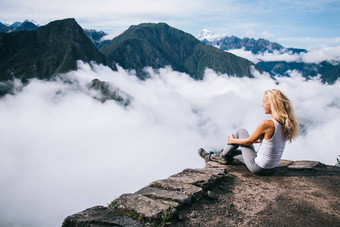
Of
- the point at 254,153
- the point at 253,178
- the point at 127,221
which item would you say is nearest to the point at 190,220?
the point at 127,221

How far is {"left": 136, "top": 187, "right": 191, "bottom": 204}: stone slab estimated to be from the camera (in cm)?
475

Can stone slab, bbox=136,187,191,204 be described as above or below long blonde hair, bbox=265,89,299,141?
below

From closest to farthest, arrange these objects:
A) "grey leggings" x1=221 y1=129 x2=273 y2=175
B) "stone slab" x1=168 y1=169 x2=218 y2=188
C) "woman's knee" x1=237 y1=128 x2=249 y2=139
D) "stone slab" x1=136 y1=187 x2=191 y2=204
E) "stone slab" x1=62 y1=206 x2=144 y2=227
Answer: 1. "stone slab" x1=62 y1=206 x2=144 y2=227
2. "stone slab" x1=136 y1=187 x2=191 y2=204
3. "stone slab" x1=168 y1=169 x2=218 y2=188
4. "grey leggings" x1=221 y1=129 x2=273 y2=175
5. "woman's knee" x1=237 y1=128 x2=249 y2=139

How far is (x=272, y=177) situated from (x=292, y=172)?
3.83 ft

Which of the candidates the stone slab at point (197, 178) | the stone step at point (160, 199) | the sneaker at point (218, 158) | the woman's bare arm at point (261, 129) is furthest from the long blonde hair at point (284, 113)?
the sneaker at point (218, 158)

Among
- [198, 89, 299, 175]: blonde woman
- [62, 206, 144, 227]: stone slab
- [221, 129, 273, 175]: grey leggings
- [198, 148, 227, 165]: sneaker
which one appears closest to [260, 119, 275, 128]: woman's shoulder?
[198, 89, 299, 175]: blonde woman

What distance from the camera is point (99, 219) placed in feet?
12.6

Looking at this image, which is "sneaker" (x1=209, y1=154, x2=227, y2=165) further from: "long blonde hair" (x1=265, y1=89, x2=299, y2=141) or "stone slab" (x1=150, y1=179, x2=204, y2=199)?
"stone slab" (x1=150, y1=179, x2=204, y2=199)

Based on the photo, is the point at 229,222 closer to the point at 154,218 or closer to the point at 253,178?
the point at 154,218

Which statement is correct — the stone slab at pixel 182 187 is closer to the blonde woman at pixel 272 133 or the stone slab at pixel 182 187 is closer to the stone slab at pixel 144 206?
the stone slab at pixel 144 206

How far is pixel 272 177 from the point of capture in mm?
6672

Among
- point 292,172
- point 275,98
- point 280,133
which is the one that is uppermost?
point 275,98

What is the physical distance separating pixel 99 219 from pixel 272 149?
4929 millimetres

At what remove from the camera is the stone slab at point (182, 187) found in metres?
5.10
